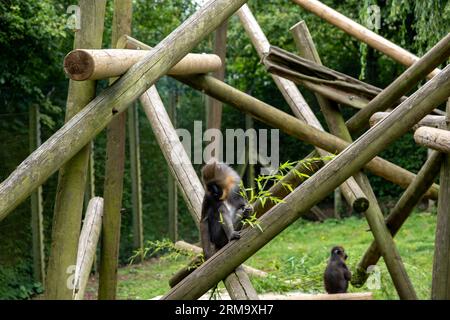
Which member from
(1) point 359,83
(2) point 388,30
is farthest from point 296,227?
(1) point 359,83

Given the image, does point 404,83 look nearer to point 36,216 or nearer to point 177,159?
point 177,159

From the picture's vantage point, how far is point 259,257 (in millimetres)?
10805

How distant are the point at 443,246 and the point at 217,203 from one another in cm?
136

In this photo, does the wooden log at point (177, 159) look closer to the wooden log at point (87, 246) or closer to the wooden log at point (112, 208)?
the wooden log at point (112, 208)

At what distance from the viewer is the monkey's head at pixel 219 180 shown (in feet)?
15.4

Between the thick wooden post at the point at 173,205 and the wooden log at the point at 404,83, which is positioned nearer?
the wooden log at the point at 404,83

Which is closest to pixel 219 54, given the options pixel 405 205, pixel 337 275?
pixel 337 275

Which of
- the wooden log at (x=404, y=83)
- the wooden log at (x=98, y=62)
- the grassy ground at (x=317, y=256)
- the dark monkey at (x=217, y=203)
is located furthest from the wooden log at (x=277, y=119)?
the wooden log at (x=98, y=62)

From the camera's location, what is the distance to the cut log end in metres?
3.78

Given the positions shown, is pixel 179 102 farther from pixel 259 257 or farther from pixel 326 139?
pixel 326 139

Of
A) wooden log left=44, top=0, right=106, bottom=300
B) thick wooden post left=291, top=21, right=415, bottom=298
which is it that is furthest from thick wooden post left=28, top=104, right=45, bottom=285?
wooden log left=44, top=0, right=106, bottom=300

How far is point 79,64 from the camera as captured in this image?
379 centimetres

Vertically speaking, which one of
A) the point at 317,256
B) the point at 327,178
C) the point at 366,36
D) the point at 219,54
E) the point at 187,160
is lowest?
the point at 327,178

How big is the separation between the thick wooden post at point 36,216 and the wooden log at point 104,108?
4974mm
